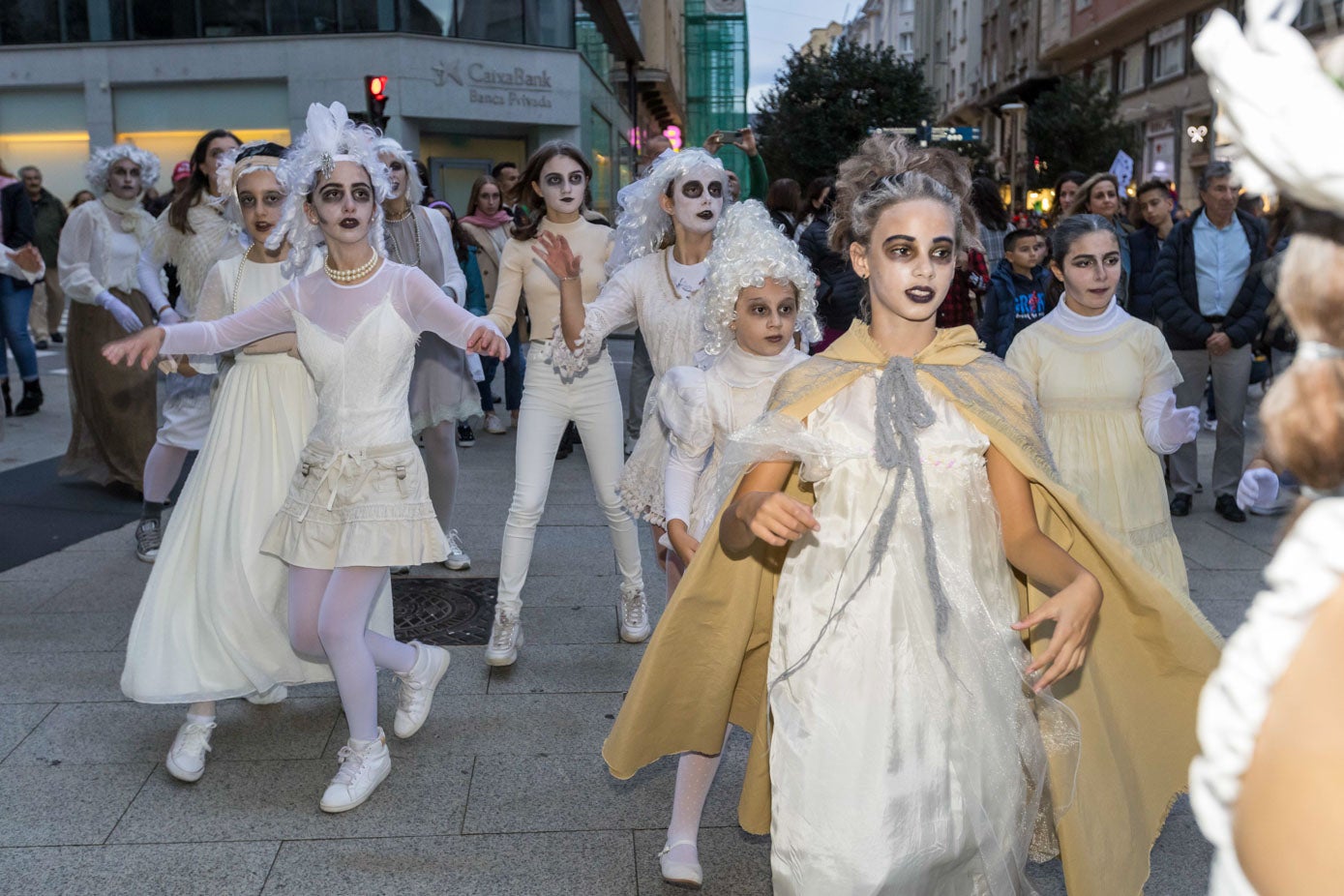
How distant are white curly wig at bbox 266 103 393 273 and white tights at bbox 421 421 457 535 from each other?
2.26 metres

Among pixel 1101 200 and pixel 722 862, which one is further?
pixel 1101 200

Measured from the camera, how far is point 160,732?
195 inches

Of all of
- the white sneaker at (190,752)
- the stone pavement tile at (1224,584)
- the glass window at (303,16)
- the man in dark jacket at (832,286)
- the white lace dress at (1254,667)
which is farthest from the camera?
the glass window at (303,16)

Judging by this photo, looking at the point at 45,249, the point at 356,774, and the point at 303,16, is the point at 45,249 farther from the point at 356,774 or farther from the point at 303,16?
the point at 303,16

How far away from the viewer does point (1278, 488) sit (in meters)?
2.56

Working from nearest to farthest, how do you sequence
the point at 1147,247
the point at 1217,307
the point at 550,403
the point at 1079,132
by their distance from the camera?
the point at 550,403
the point at 1217,307
the point at 1147,247
the point at 1079,132

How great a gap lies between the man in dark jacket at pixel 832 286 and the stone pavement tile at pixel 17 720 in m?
5.04

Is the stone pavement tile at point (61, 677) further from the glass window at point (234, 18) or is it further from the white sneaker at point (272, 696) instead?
the glass window at point (234, 18)

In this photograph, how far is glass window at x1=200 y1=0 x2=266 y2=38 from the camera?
28.0 m

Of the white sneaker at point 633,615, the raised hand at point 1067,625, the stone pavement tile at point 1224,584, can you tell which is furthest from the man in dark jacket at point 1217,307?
the raised hand at point 1067,625

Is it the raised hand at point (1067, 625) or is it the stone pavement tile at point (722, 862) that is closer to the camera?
the raised hand at point (1067, 625)

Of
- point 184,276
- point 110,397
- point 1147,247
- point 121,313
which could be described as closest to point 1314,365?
point 184,276

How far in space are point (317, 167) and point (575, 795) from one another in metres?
2.27

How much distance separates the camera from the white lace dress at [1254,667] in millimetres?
1265
